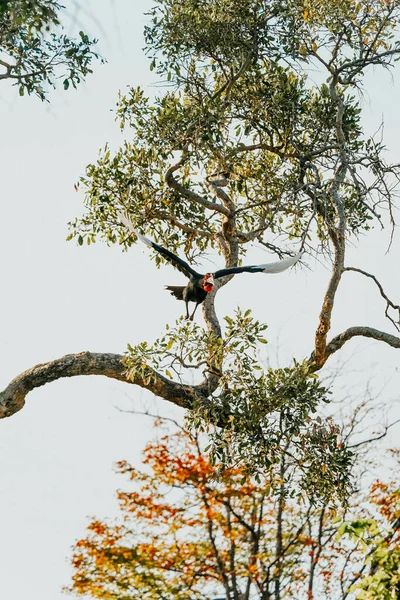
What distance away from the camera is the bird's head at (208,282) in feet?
28.2

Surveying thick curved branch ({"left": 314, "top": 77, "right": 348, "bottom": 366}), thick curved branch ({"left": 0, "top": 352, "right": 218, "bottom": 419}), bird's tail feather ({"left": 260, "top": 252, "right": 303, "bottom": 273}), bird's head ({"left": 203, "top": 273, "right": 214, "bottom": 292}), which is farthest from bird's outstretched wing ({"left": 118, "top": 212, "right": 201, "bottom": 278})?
thick curved branch ({"left": 314, "top": 77, "right": 348, "bottom": 366})

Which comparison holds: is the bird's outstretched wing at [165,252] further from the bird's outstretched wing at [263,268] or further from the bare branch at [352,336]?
the bare branch at [352,336]

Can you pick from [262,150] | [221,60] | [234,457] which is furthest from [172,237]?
[234,457]

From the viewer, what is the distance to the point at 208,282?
8594mm

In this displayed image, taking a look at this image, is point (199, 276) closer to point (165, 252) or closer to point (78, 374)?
point (165, 252)

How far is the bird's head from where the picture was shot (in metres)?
8.59

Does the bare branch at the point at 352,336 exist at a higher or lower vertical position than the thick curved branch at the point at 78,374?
higher

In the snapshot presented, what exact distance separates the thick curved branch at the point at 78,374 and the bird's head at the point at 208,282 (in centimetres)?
82

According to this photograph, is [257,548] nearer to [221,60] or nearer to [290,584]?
[290,584]

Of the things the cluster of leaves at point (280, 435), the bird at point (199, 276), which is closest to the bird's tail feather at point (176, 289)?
the bird at point (199, 276)

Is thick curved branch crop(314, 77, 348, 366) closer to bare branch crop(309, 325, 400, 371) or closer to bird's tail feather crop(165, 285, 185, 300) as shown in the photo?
bare branch crop(309, 325, 400, 371)

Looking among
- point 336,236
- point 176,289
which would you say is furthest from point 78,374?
point 336,236

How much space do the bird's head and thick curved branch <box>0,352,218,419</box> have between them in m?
0.82

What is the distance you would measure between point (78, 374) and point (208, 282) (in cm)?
138
